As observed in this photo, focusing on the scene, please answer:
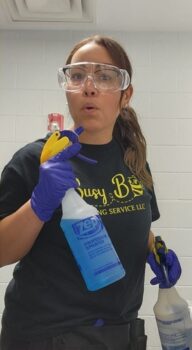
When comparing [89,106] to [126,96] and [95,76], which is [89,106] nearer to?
[95,76]

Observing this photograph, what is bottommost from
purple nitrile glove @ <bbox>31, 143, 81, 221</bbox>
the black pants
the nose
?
the black pants

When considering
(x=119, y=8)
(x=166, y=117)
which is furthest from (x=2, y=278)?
(x=119, y=8)

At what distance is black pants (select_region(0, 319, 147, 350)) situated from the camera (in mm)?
810

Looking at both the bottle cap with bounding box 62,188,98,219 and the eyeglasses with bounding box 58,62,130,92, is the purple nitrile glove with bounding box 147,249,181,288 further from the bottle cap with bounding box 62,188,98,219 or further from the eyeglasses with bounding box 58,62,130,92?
the eyeglasses with bounding box 58,62,130,92

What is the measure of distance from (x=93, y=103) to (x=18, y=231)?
1.30ft

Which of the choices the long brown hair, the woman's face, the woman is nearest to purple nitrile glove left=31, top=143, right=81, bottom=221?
the woman

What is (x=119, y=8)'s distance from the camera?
1.96 metres

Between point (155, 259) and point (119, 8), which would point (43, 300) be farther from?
point (119, 8)

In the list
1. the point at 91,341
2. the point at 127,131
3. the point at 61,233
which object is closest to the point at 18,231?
the point at 61,233

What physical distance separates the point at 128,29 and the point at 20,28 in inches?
25.8

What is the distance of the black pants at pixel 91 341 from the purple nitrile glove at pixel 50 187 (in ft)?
0.93

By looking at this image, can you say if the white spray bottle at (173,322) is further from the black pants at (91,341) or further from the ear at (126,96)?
the ear at (126,96)

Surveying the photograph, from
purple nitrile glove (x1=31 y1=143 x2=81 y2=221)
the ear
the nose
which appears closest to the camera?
purple nitrile glove (x1=31 y1=143 x2=81 y2=221)

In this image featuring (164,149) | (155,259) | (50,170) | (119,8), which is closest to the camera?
(50,170)
